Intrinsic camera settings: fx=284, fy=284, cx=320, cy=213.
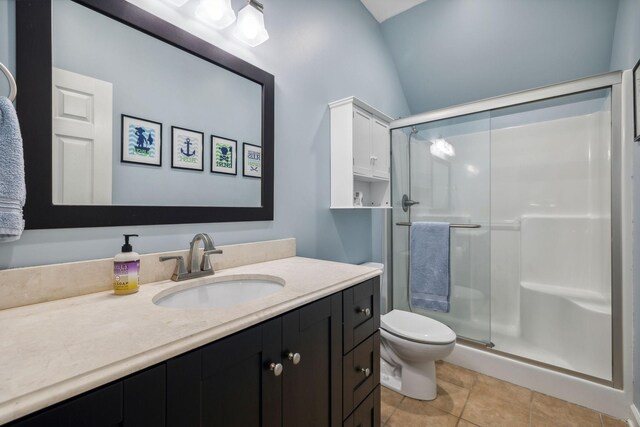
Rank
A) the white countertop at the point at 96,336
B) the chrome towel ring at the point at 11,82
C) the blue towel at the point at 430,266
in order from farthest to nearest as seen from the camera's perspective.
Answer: the blue towel at the point at 430,266
the chrome towel ring at the point at 11,82
the white countertop at the point at 96,336

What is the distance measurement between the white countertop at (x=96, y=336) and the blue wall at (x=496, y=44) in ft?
7.56

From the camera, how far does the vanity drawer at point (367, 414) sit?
1062mm

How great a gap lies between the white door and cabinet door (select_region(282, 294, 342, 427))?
750 mm

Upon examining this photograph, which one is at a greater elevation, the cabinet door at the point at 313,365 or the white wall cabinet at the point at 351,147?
the white wall cabinet at the point at 351,147

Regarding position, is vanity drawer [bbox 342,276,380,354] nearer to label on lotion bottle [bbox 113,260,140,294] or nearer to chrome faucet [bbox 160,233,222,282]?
chrome faucet [bbox 160,233,222,282]

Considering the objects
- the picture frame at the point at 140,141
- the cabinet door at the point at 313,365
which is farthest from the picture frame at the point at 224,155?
the cabinet door at the point at 313,365

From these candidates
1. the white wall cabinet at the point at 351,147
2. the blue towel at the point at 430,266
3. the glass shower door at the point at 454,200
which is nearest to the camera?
the white wall cabinet at the point at 351,147

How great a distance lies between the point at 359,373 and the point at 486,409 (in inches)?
40.6

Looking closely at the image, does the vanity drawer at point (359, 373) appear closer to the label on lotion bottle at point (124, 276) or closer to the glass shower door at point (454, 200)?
the label on lotion bottle at point (124, 276)

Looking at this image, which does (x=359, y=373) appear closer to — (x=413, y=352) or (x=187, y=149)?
(x=413, y=352)

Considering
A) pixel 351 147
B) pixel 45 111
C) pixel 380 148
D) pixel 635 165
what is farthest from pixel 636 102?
pixel 45 111

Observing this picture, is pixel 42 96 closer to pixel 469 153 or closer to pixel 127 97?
pixel 127 97

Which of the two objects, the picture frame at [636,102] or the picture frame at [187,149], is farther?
the picture frame at [636,102]

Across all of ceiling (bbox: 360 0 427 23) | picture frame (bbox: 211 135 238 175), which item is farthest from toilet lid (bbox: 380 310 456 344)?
ceiling (bbox: 360 0 427 23)
